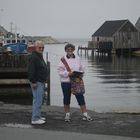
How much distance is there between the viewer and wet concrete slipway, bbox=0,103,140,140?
9.30 meters

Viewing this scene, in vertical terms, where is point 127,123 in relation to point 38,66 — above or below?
below

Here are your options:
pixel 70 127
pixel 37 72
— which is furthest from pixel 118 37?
pixel 70 127

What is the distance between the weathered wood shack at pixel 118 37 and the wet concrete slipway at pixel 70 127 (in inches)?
3088

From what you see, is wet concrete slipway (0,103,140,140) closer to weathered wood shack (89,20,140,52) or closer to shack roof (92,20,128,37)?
weathered wood shack (89,20,140,52)

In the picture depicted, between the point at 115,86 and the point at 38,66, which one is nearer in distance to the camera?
the point at 38,66

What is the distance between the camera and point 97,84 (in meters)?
33.3

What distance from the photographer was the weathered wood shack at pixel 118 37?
9088 cm

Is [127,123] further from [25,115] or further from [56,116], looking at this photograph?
[25,115]

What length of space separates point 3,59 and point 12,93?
74.2 inches

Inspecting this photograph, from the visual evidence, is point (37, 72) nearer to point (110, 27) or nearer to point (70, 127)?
point (70, 127)

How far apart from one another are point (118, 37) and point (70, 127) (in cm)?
8206

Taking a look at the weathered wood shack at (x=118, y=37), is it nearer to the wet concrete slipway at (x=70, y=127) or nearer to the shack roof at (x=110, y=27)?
the shack roof at (x=110, y=27)

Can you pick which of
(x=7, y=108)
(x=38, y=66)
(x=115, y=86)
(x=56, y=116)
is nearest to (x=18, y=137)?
(x=38, y=66)

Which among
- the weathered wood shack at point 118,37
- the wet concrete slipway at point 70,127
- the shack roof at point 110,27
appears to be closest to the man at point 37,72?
the wet concrete slipway at point 70,127
